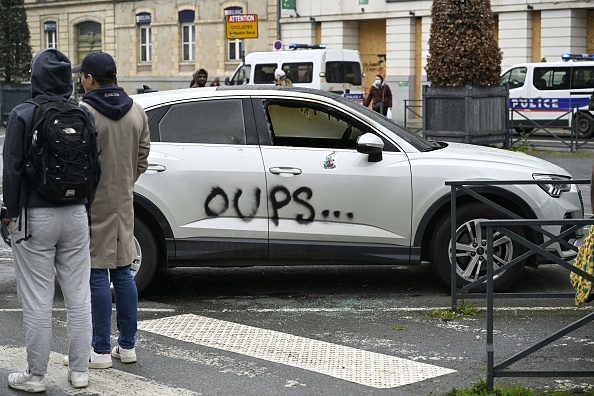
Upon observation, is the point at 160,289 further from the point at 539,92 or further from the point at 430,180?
the point at 539,92

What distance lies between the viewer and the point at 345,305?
26.7 feet

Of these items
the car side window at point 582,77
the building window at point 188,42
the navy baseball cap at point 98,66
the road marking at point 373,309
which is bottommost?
the road marking at point 373,309

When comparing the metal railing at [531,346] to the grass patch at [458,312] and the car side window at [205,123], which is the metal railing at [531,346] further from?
the car side window at [205,123]

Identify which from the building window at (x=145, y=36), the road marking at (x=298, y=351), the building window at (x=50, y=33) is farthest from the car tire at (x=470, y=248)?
the building window at (x=50, y=33)

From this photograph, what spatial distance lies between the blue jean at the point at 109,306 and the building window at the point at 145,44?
4493 cm

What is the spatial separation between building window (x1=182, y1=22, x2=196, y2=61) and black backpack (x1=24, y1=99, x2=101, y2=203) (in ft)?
143

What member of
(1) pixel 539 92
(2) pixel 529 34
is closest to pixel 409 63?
(2) pixel 529 34

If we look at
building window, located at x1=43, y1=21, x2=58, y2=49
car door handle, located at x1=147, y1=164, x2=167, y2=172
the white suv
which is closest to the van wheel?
the white suv

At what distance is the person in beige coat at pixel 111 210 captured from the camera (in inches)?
247

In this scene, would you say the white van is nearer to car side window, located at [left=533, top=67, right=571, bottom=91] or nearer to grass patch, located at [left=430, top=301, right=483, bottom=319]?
car side window, located at [left=533, top=67, right=571, bottom=91]

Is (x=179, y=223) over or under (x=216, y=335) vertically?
over

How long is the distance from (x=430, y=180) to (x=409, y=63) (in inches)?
1269

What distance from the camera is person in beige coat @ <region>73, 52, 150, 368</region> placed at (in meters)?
6.28

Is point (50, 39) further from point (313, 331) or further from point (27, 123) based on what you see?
point (27, 123)
